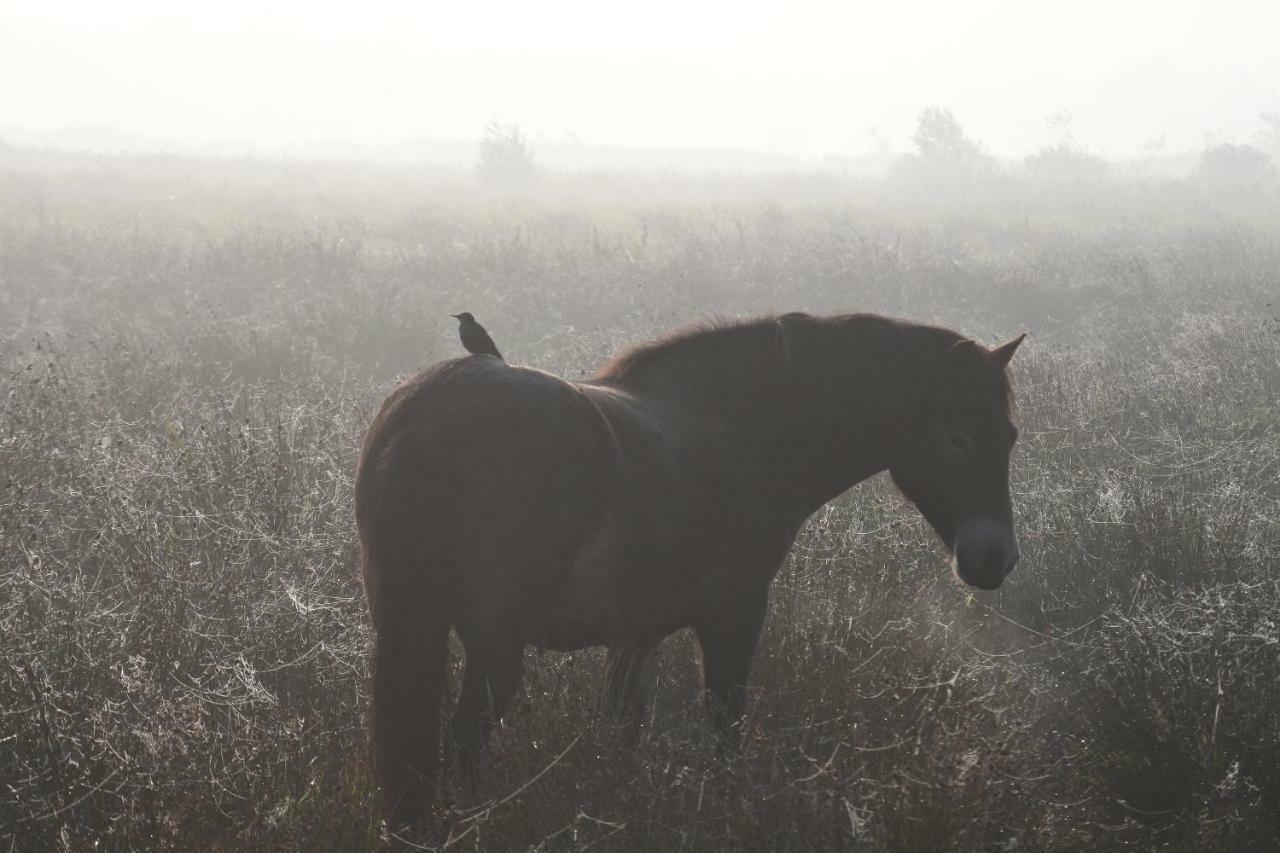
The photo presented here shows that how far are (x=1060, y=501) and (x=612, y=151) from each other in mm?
48825

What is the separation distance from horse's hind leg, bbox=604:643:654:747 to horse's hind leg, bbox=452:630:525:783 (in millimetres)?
717

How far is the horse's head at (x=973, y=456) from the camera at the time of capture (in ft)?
12.3

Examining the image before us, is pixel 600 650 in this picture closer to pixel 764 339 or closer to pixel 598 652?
pixel 598 652

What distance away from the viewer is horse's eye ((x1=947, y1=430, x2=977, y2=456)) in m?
3.83

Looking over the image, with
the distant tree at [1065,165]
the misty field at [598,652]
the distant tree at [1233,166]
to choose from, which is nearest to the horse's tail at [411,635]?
the misty field at [598,652]

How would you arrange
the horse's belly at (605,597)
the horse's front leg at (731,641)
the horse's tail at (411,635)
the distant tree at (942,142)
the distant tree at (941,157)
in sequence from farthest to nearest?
the distant tree at (942,142), the distant tree at (941,157), the horse's front leg at (731,641), the horse's belly at (605,597), the horse's tail at (411,635)

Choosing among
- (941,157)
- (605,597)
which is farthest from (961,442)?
(941,157)

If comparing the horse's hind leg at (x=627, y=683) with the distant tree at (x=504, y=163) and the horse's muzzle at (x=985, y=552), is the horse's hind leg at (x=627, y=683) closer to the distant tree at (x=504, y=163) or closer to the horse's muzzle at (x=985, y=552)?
the horse's muzzle at (x=985, y=552)

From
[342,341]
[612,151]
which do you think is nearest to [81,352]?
[342,341]

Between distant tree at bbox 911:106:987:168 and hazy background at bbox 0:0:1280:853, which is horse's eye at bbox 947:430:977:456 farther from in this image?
distant tree at bbox 911:106:987:168

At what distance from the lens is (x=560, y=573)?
2.71 metres

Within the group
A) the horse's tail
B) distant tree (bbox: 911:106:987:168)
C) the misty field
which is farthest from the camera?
distant tree (bbox: 911:106:987:168)

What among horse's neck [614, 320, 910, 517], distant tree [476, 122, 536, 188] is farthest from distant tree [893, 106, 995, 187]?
horse's neck [614, 320, 910, 517]

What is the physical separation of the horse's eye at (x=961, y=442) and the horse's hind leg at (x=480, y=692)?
1975 millimetres
